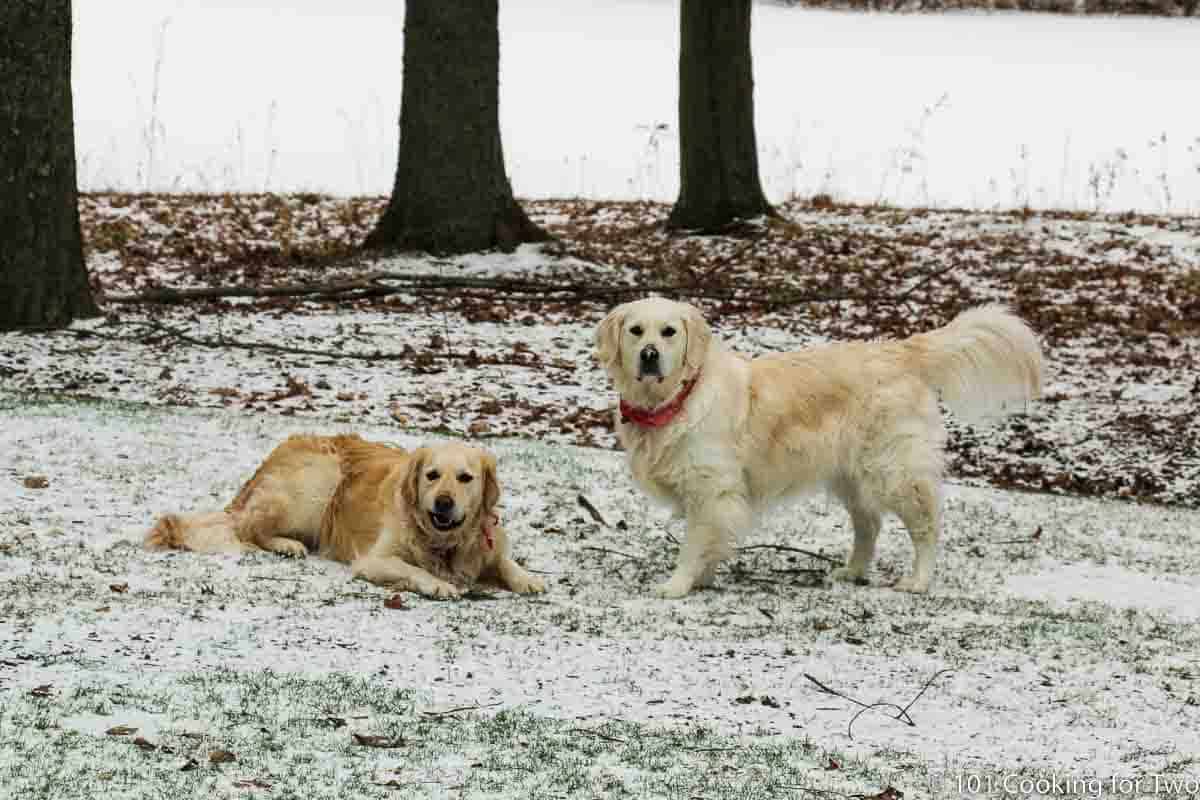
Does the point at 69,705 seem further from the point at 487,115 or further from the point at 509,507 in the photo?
the point at 487,115

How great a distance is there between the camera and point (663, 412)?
7.20 m

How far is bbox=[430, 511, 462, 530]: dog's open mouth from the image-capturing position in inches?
263

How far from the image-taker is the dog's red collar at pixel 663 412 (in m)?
7.20

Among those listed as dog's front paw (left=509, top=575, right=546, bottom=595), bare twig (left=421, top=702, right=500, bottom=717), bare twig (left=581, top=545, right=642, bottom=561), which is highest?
bare twig (left=421, top=702, right=500, bottom=717)

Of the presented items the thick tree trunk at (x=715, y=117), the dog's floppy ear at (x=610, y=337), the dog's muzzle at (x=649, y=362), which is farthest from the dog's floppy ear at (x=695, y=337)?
the thick tree trunk at (x=715, y=117)

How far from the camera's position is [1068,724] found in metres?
5.26

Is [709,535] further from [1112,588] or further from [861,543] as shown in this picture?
[1112,588]

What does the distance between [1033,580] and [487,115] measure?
357 inches

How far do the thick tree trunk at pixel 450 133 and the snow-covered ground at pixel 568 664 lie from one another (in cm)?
720

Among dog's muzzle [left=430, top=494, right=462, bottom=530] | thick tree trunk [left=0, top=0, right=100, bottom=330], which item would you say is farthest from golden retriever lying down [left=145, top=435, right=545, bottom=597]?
thick tree trunk [left=0, top=0, right=100, bottom=330]

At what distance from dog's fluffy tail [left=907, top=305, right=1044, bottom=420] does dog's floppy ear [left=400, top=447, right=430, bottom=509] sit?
2471mm

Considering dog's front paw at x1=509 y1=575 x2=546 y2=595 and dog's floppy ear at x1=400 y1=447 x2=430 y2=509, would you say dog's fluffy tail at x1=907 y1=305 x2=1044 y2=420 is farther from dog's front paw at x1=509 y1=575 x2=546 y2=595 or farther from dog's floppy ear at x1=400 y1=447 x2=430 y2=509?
dog's floppy ear at x1=400 y1=447 x2=430 y2=509

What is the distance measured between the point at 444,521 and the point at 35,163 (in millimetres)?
6568

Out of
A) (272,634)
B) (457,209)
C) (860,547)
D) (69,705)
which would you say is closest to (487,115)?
(457,209)
